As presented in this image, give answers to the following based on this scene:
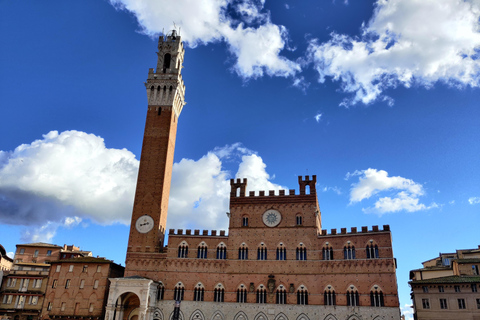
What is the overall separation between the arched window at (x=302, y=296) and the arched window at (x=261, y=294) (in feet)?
13.3

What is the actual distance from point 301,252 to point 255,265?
20.0 ft

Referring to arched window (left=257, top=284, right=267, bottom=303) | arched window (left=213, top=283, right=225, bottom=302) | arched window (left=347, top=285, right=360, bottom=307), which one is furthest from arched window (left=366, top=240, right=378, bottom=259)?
arched window (left=213, top=283, right=225, bottom=302)

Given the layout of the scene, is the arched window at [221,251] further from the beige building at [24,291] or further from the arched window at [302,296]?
the beige building at [24,291]

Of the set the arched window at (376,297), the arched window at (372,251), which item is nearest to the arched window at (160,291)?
the arched window at (376,297)

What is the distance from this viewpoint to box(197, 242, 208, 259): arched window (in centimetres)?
4894

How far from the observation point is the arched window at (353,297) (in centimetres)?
4242

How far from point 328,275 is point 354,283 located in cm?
308

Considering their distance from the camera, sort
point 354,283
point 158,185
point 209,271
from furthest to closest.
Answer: point 158,185, point 209,271, point 354,283

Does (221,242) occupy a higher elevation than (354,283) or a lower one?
higher

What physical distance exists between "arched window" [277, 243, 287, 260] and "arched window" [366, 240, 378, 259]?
1004cm

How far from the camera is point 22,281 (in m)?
55.1

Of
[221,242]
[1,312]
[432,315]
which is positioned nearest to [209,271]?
[221,242]

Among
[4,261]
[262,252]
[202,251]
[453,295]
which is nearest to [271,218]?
[262,252]

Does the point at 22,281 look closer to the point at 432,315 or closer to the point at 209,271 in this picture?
the point at 209,271
